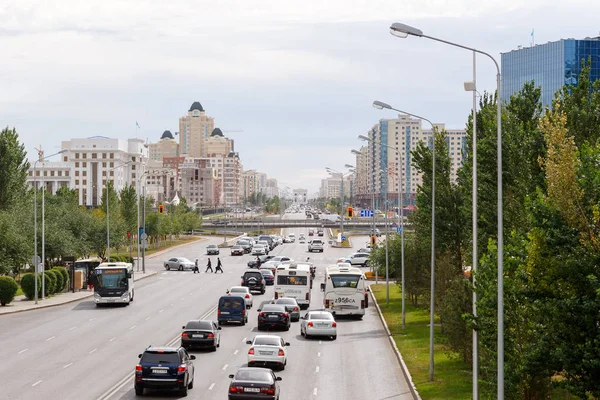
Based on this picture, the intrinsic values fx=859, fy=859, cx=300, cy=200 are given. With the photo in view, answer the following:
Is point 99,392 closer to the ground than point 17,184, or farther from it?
closer to the ground

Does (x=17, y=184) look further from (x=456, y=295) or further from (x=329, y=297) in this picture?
(x=456, y=295)

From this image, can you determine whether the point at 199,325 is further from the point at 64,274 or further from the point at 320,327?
the point at 64,274

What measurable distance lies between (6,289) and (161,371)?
99.6ft

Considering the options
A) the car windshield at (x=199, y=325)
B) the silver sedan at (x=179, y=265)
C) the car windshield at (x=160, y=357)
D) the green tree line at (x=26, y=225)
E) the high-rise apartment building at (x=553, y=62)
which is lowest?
Result: the silver sedan at (x=179, y=265)

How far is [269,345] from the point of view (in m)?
29.2

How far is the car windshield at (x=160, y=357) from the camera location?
2373 centimetres

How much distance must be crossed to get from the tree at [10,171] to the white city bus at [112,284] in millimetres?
20931

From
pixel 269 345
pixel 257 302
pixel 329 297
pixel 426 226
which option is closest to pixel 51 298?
pixel 257 302

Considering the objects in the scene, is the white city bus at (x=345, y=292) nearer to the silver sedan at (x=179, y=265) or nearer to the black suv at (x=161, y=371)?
the black suv at (x=161, y=371)

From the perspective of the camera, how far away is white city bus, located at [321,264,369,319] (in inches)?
1841

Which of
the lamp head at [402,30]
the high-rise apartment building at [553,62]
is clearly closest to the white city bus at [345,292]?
the lamp head at [402,30]

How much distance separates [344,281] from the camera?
46.7 metres

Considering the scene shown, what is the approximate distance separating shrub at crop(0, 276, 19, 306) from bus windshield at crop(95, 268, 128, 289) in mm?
4880

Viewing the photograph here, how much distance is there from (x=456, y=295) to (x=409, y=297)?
2908cm
